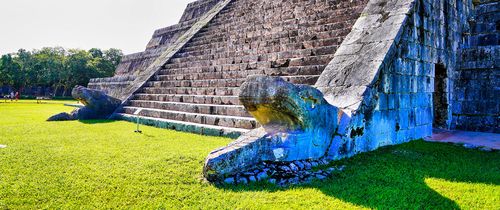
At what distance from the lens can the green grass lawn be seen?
9.80 ft

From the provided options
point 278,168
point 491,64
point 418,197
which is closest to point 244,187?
point 278,168

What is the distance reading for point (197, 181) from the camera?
353 cm

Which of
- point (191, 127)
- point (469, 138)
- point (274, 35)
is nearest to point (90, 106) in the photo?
point (191, 127)

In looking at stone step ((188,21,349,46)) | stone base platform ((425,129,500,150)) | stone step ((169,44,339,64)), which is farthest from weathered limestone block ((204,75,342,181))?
stone step ((188,21,349,46))

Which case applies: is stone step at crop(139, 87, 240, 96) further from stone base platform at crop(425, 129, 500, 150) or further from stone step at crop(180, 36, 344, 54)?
stone base platform at crop(425, 129, 500, 150)

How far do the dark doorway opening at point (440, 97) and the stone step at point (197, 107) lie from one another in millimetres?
4377

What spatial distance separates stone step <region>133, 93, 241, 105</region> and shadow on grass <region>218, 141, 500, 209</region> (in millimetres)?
Answer: 3223

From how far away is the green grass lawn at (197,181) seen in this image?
2.99 meters

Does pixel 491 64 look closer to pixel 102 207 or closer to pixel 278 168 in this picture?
pixel 278 168

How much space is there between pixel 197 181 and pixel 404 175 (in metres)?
2.29

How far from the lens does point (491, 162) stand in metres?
4.50

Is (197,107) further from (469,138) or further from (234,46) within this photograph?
(469,138)

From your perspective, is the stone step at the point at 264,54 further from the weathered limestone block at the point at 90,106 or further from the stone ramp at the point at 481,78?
the stone ramp at the point at 481,78

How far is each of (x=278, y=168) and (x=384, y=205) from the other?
47.3 inches
